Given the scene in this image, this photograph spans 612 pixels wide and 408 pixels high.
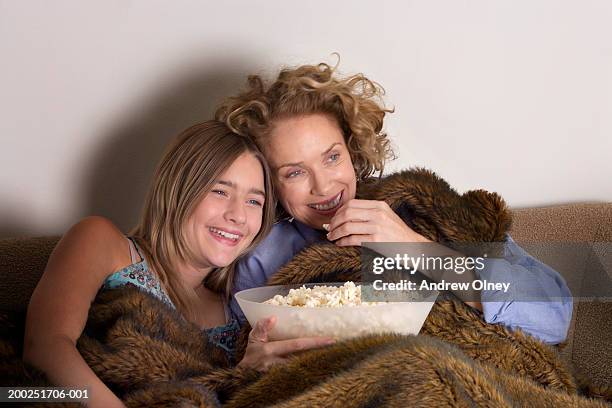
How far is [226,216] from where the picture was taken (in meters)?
1.83

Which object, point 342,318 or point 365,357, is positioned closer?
point 365,357

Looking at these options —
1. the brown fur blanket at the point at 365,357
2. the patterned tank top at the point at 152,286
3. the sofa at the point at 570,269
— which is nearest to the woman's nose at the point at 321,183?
the brown fur blanket at the point at 365,357

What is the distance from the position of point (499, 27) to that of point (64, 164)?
1247 mm

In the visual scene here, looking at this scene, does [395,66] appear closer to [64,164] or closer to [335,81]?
[335,81]

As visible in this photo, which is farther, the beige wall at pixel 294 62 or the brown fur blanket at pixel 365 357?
the beige wall at pixel 294 62

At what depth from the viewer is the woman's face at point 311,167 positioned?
1.90m

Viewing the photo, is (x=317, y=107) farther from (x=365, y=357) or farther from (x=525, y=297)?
(x=365, y=357)

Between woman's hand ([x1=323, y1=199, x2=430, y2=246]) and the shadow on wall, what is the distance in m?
0.56

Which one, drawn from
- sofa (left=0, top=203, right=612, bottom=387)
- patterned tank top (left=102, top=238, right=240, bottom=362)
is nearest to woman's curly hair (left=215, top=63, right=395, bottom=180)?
patterned tank top (left=102, top=238, right=240, bottom=362)

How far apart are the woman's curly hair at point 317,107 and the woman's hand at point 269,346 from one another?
56 cm

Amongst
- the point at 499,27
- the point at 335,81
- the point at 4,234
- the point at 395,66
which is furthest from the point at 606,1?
the point at 4,234

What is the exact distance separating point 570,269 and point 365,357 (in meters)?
1.08

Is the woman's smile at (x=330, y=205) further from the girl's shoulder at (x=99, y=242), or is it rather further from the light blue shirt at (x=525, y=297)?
A: the girl's shoulder at (x=99, y=242)

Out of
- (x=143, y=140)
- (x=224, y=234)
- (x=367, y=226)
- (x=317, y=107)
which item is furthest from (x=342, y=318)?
(x=143, y=140)
